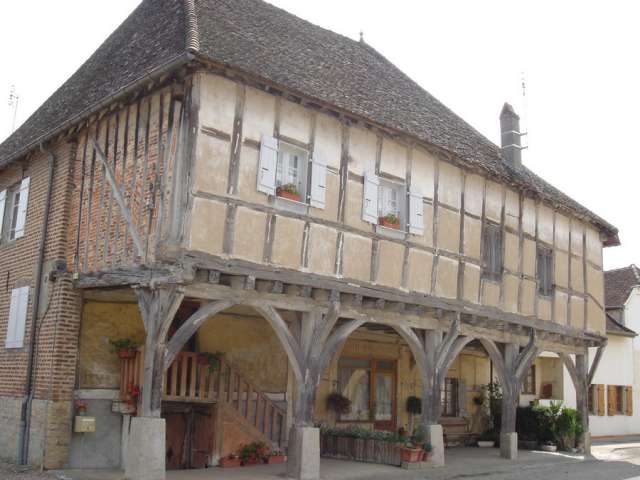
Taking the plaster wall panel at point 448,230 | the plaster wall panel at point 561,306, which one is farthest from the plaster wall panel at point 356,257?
the plaster wall panel at point 561,306

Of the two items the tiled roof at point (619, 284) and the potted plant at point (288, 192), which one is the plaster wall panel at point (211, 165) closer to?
the potted plant at point (288, 192)

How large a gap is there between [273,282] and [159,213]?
2012 mm

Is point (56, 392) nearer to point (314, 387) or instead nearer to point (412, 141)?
point (314, 387)

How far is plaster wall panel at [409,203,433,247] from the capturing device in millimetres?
13555

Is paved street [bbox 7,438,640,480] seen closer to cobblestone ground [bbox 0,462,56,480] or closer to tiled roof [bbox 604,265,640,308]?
cobblestone ground [bbox 0,462,56,480]

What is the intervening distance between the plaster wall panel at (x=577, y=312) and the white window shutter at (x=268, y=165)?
32.1 feet

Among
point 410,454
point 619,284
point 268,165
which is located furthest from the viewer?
point 619,284

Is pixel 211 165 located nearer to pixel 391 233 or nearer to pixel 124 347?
pixel 124 347

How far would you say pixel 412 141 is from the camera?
1341 centimetres

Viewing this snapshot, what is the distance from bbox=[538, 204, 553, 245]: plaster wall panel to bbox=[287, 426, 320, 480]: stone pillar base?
8.29 metres

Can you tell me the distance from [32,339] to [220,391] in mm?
3301

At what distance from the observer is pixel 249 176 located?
10703 millimetres

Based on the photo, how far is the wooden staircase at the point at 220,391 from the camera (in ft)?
39.1

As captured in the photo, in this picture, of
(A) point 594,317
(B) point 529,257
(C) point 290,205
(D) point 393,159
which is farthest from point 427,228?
(A) point 594,317
